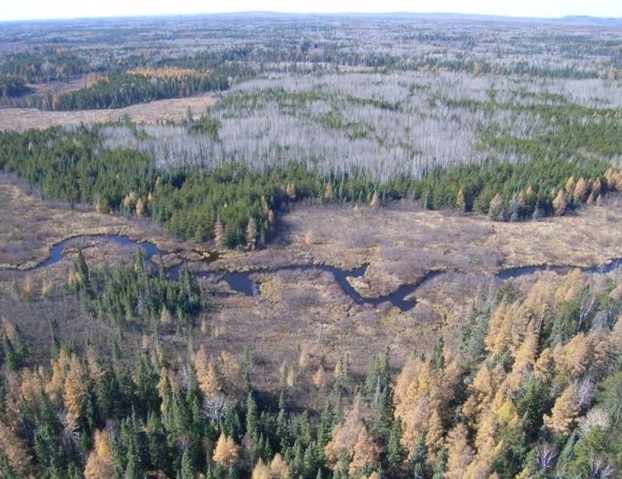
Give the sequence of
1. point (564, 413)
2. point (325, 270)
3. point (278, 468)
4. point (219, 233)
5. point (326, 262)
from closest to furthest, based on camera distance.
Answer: point (278, 468)
point (564, 413)
point (325, 270)
point (326, 262)
point (219, 233)

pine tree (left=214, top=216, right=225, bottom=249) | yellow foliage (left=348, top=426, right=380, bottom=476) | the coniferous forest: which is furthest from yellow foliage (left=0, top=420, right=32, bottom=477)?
pine tree (left=214, top=216, right=225, bottom=249)

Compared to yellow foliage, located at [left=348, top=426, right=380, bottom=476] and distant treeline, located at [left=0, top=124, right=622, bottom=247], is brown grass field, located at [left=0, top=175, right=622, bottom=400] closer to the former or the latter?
distant treeline, located at [left=0, top=124, right=622, bottom=247]

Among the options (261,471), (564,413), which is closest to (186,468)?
(261,471)

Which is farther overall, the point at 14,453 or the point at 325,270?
the point at 325,270

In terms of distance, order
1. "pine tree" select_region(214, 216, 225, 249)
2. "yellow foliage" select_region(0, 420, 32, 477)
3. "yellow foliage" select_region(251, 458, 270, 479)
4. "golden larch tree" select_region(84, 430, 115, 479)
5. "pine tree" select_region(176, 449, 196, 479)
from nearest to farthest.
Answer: "yellow foliage" select_region(251, 458, 270, 479), "pine tree" select_region(176, 449, 196, 479), "golden larch tree" select_region(84, 430, 115, 479), "yellow foliage" select_region(0, 420, 32, 477), "pine tree" select_region(214, 216, 225, 249)

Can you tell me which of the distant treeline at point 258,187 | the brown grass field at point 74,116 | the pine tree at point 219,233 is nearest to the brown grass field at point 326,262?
the pine tree at point 219,233

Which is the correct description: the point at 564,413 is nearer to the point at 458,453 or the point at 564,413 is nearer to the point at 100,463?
the point at 458,453
